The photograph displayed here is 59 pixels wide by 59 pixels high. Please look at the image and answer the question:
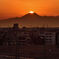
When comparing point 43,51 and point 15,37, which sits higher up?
point 15,37

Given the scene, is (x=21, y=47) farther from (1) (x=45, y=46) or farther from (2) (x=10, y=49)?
(1) (x=45, y=46)

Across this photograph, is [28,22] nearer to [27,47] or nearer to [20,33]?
[20,33]

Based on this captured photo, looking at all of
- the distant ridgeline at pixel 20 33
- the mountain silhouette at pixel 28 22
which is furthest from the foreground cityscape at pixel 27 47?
the mountain silhouette at pixel 28 22

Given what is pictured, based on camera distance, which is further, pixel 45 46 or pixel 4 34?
pixel 4 34

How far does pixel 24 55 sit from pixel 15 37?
0.61 meters

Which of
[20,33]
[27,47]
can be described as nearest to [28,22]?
[20,33]

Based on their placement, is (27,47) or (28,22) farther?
(28,22)

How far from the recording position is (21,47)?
17.6 feet

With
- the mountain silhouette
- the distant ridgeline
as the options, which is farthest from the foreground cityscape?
the mountain silhouette

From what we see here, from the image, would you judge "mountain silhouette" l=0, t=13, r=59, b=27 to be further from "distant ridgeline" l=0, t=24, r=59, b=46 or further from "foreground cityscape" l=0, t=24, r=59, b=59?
"foreground cityscape" l=0, t=24, r=59, b=59

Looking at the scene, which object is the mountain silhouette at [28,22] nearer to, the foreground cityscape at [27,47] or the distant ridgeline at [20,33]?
Answer: the distant ridgeline at [20,33]

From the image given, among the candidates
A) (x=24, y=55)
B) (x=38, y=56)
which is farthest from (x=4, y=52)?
(x=38, y=56)

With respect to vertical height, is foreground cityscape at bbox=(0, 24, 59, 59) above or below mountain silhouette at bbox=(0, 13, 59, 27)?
below

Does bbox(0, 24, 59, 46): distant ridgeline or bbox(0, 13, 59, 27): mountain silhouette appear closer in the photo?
bbox(0, 24, 59, 46): distant ridgeline
